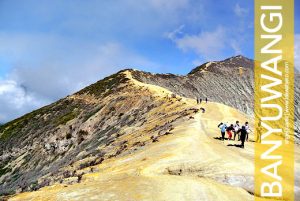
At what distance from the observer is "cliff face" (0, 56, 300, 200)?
36.2 metres

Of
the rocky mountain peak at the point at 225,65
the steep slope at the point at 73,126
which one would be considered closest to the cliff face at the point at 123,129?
the steep slope at the point at 73,126

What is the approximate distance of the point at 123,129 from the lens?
76.9 m

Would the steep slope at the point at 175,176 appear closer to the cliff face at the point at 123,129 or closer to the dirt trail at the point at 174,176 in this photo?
the dirt trail at the point at 174,176

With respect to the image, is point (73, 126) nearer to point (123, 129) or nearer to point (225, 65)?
point (123, 129)

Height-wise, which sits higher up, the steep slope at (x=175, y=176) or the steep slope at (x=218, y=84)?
the steep slope at (x=218, y=84)

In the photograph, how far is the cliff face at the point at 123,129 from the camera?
119 ft

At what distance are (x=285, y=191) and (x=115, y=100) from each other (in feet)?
277

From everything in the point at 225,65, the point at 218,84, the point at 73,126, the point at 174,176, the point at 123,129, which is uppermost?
the point at 225,65

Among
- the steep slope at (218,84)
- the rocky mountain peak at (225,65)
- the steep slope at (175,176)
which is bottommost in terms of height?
the steep slope at (175,176)

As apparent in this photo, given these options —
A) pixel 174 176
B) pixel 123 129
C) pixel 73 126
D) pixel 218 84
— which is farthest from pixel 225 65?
pixel 174 176

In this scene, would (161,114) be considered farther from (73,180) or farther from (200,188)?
(200,188)

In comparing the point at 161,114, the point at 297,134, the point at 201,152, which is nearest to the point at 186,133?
the point at 201,152

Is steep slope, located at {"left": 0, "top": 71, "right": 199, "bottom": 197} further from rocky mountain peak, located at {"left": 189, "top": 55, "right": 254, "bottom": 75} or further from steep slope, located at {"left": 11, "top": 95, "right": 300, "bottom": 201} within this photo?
rocky mountain peak, located at {"left": 189, "top": 55, "right": 254, "bottom": 75}

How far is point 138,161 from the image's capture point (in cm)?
3550
